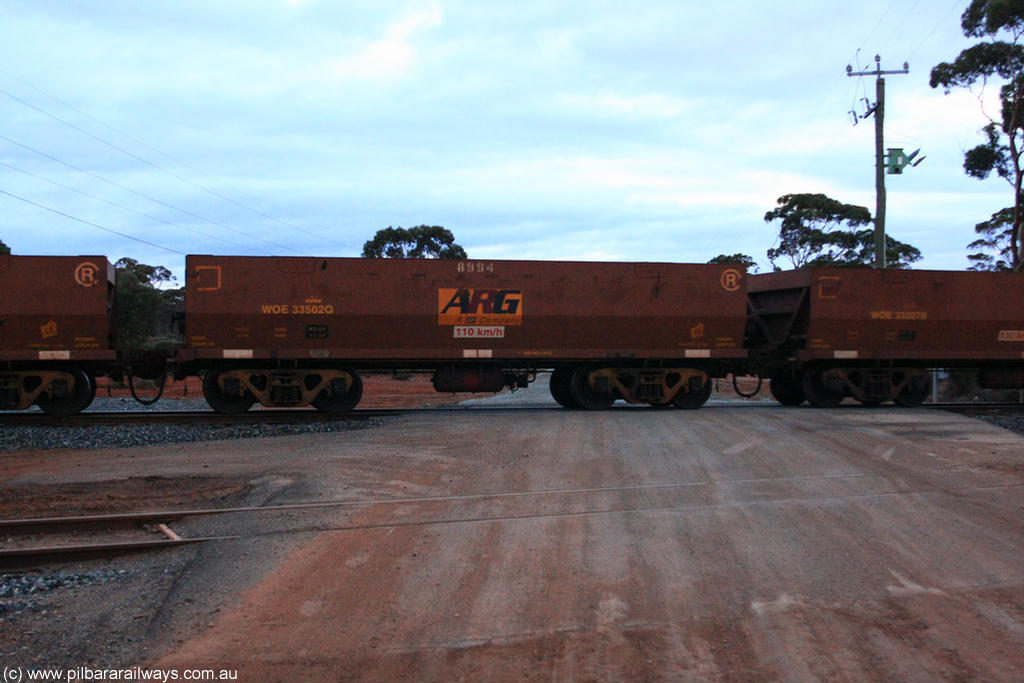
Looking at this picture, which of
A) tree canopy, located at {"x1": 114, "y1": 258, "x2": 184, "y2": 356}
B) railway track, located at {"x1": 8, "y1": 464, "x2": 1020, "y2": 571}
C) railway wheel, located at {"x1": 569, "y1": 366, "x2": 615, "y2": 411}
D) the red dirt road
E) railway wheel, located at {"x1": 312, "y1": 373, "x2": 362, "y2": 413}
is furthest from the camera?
tree canopy, located at {"x1": 114, "y1": 258, "x2": 184, "y2": 356}

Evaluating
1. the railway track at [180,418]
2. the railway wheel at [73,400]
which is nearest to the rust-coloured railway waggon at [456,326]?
the railway track at [180,418]

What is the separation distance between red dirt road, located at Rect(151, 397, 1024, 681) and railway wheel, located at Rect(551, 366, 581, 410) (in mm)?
6618

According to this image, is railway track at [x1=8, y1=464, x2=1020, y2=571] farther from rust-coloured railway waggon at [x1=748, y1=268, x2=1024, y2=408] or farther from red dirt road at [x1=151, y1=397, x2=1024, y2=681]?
rust-coloured railway waggon at [x1=748, y1=268, x2=1024, y2=408]

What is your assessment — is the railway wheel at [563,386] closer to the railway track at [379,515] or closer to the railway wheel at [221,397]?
the railway wheel at [221,397]

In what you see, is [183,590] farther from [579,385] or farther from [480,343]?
[579,385]

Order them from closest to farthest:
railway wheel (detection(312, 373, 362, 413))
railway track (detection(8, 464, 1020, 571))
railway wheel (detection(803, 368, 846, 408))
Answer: railway track (detection(8, 464, 1020, 571))
railway wheel (detection(312, 373, 362, 413))
railway wheel (detection(803, 368, 846, 408))

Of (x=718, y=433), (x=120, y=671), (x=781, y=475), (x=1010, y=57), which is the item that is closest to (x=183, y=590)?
(x=120, y=671)

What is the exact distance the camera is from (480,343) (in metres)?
15.5

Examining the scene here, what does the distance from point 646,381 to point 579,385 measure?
1.40 metres

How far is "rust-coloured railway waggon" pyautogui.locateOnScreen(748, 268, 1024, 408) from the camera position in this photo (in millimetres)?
16391

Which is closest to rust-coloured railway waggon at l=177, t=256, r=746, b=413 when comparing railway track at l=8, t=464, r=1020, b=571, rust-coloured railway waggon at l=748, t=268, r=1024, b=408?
rust-coloured railway waggon at l=748, t=268, r=1024, b=408

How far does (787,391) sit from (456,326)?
27.4ft

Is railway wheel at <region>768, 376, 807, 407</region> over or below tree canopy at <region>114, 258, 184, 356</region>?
below

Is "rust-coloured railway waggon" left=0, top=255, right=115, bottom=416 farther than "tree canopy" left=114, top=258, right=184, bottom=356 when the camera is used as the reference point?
No
